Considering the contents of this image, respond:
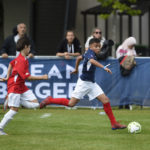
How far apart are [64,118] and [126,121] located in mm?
1345

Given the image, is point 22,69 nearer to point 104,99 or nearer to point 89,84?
point 89,84

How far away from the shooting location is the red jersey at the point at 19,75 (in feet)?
28.8

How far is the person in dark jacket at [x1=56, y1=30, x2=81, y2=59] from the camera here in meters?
13.4

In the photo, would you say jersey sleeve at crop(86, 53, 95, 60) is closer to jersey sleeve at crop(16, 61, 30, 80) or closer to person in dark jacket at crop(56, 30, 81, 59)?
jersey sleeve at crop(16, 61, 30, 80)

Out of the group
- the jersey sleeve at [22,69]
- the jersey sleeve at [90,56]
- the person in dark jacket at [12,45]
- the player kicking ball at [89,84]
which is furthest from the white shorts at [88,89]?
the person in dark jacket at [12,45]

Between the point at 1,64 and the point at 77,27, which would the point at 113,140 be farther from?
the point at 77,27

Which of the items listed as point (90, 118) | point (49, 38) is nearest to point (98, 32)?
point (90, 118)

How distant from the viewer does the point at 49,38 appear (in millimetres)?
20562

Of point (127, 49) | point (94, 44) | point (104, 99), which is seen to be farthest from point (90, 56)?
point (127, 49)

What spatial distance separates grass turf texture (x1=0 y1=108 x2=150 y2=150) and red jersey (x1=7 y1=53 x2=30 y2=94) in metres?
0.75

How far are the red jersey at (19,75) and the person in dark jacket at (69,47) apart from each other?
4477mm

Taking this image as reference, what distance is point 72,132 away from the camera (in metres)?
9.18

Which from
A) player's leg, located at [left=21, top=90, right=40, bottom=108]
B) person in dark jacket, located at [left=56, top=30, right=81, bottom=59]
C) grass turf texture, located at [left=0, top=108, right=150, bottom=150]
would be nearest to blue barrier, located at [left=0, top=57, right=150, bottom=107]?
person in dark jacket, located at [left=56, top=30, right=81, bottom=59]

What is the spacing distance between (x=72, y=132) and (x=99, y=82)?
4426 millimetres
